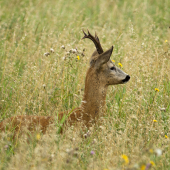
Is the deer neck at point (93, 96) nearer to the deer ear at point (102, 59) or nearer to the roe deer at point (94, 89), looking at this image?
the roe deer at point (94, 89)

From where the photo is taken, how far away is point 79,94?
5160 millimetres

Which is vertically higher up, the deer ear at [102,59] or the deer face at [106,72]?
the deer ear at [102,59]

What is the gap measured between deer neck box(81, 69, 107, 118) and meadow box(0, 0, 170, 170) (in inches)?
4.2

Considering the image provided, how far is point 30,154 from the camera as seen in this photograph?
3.30 m

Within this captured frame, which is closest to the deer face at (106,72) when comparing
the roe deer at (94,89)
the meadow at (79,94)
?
the roe deer at (94,89)

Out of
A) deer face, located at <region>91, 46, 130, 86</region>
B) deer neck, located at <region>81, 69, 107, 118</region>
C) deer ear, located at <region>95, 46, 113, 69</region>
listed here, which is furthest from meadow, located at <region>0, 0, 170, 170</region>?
deer ear, located at <region>95, 46, 113, 69</region>

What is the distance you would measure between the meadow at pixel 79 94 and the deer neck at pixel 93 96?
107 mm

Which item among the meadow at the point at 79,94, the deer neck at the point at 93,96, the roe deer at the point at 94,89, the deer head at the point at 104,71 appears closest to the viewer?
the meadow at the point at 79,94

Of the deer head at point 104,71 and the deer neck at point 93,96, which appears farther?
the deer head at point 104,71

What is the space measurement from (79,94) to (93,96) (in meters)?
0.78

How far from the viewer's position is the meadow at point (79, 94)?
3.17 metres

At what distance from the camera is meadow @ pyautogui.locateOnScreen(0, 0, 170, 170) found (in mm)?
3168

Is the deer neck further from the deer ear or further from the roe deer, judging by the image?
the deer ear

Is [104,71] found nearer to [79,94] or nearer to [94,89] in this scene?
[94,89]
